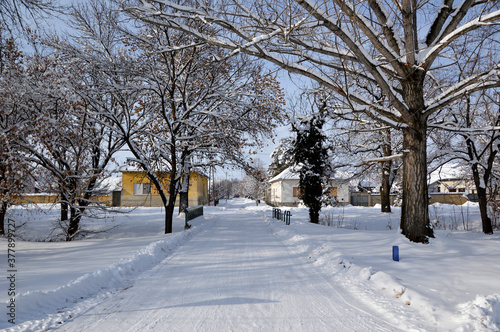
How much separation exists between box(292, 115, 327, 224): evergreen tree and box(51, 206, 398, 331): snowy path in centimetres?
1249

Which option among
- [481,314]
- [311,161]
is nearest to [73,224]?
[311,161]

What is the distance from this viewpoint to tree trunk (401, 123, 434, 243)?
8781 millimetres

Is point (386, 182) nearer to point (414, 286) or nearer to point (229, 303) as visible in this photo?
point (414, 286)

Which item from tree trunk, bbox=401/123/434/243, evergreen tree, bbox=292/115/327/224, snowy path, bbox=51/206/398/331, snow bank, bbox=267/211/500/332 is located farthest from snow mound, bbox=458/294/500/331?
evergreen tree, bbox=292/115/327/224

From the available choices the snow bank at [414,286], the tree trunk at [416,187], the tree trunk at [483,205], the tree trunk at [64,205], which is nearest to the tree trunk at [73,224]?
the tree trunk at [64,205]

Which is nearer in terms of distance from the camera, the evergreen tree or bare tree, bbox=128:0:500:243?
bare tree, bbox=128:0:500:243

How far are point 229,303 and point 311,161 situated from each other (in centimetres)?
1601

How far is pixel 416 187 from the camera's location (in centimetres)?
880

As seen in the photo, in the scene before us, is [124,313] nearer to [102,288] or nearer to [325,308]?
[102,288]

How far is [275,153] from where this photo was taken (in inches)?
2403

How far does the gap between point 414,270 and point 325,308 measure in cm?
287

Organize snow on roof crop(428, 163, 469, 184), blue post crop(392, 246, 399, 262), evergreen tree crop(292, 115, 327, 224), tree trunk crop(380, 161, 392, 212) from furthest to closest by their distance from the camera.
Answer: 1. tree trunk crop(380, 161, 392, 212)
2. evergreen tree crop(292, 115, 327, 224)
3. snow on roof crop(428, 163, 469, 184)
4. blue post crop(392, 246, 399, 262)

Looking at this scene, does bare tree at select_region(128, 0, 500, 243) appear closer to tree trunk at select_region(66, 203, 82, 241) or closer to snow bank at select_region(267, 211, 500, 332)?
snow bank at select_region(267, 211, 500, 332)

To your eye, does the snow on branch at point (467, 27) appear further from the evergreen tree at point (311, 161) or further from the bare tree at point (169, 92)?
the evergreen tree at point (311, 161)
